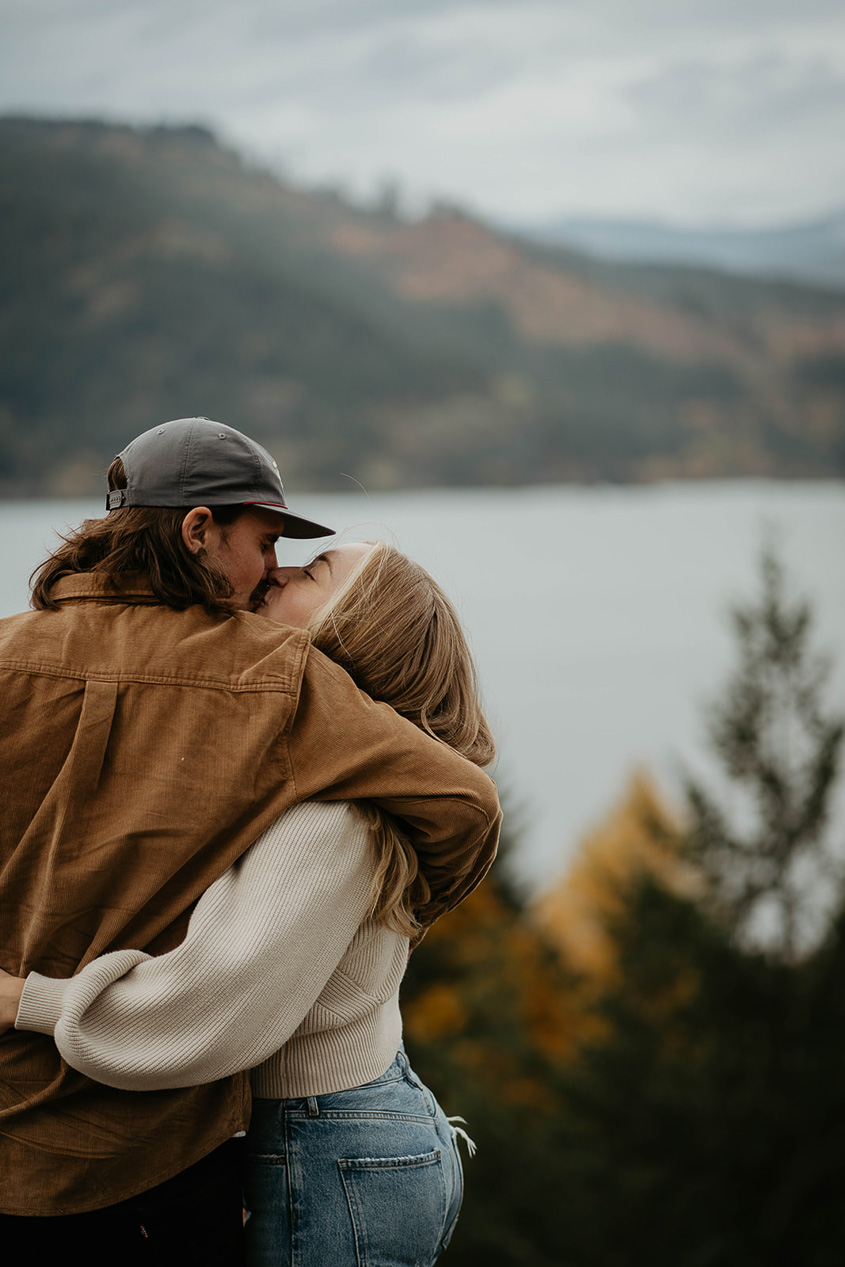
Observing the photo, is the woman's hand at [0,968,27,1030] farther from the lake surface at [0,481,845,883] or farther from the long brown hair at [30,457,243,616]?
the lake surface at [0,481,845,883]

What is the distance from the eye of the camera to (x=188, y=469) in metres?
1.53

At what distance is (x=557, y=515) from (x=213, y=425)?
71998mm

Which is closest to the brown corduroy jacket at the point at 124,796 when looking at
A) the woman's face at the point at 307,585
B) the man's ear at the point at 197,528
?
the man's ear at the point at 197,528

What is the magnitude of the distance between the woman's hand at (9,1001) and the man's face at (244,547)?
569 mm

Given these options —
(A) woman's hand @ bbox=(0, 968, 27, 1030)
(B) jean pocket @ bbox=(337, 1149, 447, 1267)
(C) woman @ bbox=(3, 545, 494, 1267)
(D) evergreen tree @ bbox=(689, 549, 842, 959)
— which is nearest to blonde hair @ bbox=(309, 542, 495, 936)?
(C) woman @ bbox=(3, 545, 494, 1267)

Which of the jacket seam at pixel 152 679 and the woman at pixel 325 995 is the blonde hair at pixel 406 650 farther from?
the jacket seam at pixel 152 679

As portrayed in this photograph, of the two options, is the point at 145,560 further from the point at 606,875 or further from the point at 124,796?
Answer: the point at 606,875

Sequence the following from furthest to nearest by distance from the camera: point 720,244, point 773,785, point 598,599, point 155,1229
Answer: point 720,244 → point 598,599 → point 773,785 → point 155,1229

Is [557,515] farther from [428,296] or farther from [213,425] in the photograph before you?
[213,425]

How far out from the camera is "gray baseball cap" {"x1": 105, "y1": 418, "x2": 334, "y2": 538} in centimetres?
153

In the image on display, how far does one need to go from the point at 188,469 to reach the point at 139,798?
0.45 metres

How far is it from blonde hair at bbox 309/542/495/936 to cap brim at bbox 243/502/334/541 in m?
0.12

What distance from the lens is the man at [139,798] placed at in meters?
1.38

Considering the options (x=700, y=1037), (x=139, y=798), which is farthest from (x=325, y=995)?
(x=700, y=1037)
